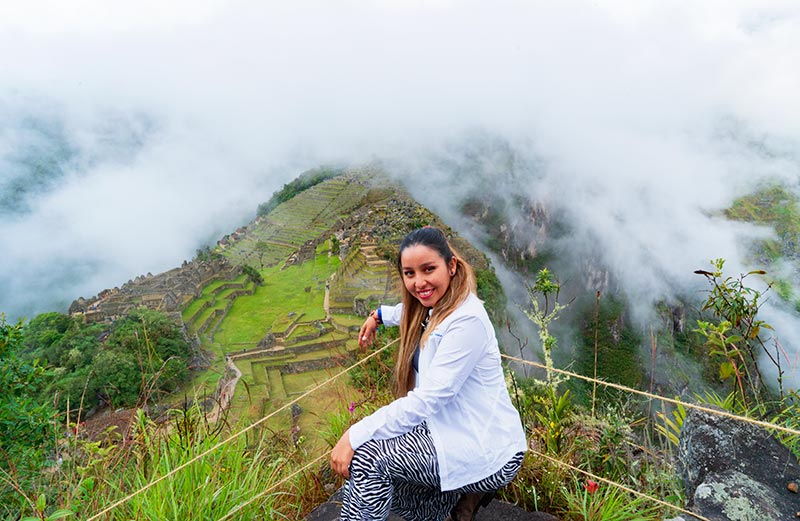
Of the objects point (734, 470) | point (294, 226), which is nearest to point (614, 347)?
point (294, 226)

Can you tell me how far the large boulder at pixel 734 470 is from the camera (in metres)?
1.37

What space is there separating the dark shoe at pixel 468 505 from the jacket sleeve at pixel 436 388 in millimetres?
330

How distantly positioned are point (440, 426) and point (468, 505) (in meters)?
0.31

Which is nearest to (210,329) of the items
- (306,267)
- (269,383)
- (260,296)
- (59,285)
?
(260,296)

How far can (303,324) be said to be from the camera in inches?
1164

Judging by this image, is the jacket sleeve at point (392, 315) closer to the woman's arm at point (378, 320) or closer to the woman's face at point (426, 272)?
the woman's arm at point (378, 320)

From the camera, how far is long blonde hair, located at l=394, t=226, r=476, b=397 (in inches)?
58.0

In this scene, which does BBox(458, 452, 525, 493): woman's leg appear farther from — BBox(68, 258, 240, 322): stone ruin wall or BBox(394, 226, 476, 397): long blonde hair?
BBox(68, 258, 240, 322): stone ruin wall

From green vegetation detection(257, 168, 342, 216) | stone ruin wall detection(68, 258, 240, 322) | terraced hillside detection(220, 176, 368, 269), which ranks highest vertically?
green vegetation detection(257, 168, 342, 216)

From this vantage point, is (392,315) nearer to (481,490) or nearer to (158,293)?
(481,490)

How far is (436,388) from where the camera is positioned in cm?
130

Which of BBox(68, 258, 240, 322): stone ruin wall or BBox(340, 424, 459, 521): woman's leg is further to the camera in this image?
BBox(68, 258, 240, 322): stone ruin wall

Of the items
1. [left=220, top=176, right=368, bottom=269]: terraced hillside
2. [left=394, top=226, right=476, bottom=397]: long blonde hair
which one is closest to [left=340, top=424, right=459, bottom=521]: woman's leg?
[left=394, top=226, right=476, bottom=397]: long blonde hair

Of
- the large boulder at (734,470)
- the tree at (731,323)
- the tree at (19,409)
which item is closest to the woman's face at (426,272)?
the large boulder at (734,470)
